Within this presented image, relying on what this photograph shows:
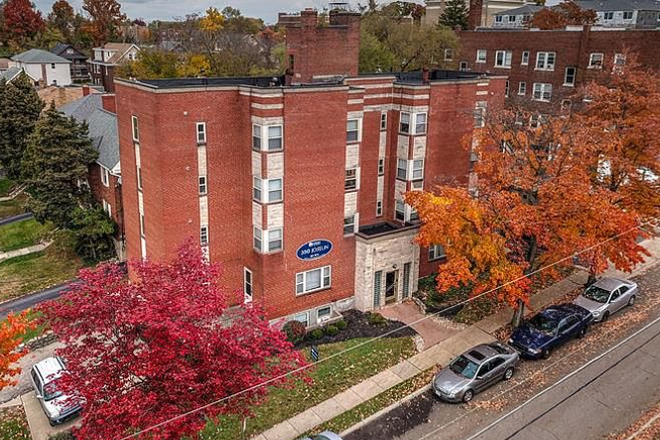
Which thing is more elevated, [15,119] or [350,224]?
[15,119]

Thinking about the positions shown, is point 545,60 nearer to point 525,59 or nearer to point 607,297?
point 525,59

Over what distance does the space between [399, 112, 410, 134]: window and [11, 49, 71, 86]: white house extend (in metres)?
85.7

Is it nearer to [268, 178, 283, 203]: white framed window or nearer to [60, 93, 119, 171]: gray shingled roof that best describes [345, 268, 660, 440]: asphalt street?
[268, 178, 283, 203]: white framed window

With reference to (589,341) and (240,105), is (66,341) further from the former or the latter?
(589,341)

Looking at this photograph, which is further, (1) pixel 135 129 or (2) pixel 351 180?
(2) pixel 351 180

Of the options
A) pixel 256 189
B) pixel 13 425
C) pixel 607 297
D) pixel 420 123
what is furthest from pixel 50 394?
pixel 607 297

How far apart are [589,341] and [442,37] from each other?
169ft

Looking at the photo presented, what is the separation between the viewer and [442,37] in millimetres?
69812

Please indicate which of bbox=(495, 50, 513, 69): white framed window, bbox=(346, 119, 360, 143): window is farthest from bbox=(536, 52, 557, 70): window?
bbox=(346, 119, 360, 143): window

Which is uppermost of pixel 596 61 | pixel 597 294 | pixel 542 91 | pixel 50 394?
pixel 596 61

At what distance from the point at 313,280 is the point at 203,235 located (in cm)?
622

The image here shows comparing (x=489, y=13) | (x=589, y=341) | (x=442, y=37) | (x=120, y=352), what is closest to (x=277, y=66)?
(x=442, y=37)

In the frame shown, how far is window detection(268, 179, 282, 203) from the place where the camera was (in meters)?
26.4

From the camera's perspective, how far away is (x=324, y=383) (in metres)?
24.1
